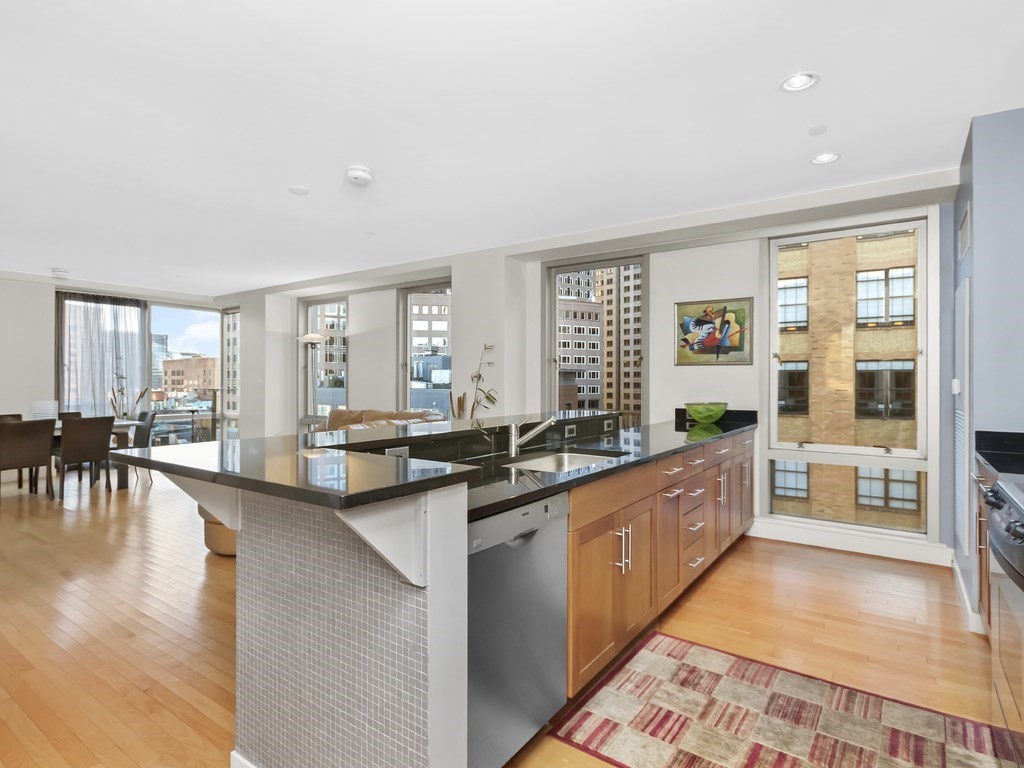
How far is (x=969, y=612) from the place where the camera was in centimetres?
286

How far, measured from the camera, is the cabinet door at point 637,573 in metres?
2.28

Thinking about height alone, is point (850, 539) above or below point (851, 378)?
below

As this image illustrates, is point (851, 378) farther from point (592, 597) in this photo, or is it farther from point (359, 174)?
point (359, 174)

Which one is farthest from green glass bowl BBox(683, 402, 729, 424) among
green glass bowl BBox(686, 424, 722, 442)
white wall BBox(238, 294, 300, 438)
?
white wall BBox(238, 294, 300, 438)

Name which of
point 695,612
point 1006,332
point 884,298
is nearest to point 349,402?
point 695,612

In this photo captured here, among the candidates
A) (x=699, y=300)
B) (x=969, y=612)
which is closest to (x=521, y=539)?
(x=969, y=612)

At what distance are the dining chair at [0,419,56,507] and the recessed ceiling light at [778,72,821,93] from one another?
270 inches

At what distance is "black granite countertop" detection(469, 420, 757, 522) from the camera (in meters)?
1.63

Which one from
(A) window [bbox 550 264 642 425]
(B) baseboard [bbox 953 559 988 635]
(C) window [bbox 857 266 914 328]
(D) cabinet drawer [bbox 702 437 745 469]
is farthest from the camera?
(A) window [bbox 550 264 642 425]

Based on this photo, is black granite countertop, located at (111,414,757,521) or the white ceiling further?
the white ceiling

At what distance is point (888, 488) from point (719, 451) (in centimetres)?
163

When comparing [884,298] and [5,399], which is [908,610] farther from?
[5,399]

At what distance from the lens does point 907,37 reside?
2102 mm

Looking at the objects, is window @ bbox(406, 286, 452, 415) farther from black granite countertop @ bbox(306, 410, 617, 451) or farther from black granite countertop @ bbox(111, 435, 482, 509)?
black granite countertop @ bbox(111, 435, 482, 509)
